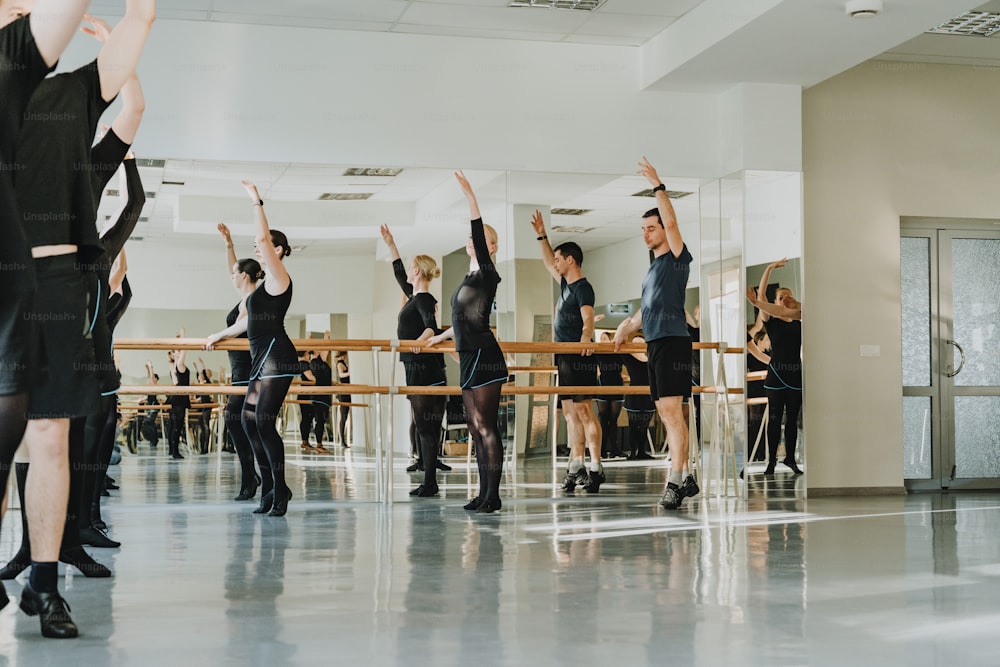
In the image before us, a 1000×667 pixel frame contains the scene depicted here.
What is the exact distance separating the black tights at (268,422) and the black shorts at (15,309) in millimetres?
2962

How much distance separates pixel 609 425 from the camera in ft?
25.2

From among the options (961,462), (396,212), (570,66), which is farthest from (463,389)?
(961,462)

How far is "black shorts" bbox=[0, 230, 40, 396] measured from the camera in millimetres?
2590

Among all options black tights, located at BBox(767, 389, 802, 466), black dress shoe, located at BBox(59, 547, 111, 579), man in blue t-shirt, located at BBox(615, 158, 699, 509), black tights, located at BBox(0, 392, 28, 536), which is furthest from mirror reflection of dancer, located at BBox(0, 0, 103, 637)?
black tights, located at BBox(767, 389, 802, 466)

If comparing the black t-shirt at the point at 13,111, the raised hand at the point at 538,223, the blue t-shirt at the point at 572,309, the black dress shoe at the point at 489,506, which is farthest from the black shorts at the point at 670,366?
the black t-shirt at the point at 13,111

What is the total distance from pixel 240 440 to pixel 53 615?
3.78 meters

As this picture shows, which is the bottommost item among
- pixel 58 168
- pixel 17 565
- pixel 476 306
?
pixel 17 565

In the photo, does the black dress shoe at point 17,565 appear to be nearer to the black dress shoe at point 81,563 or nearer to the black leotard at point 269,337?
the black dress shoe at point 81,563

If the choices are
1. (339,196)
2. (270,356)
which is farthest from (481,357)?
(339,196)

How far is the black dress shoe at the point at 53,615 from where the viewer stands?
107 inches

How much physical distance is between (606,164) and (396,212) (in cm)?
153

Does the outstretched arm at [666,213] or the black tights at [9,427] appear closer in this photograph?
the black tights at [9,427]

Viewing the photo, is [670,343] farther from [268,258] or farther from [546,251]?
[268,258]

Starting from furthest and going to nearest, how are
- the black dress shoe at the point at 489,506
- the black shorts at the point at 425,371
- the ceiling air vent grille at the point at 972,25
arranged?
1. the ceiling air vent grille at the point at 972,25
2. the black shorts at the point at 425,371
3. the black dress shoe at the point at 489,506
